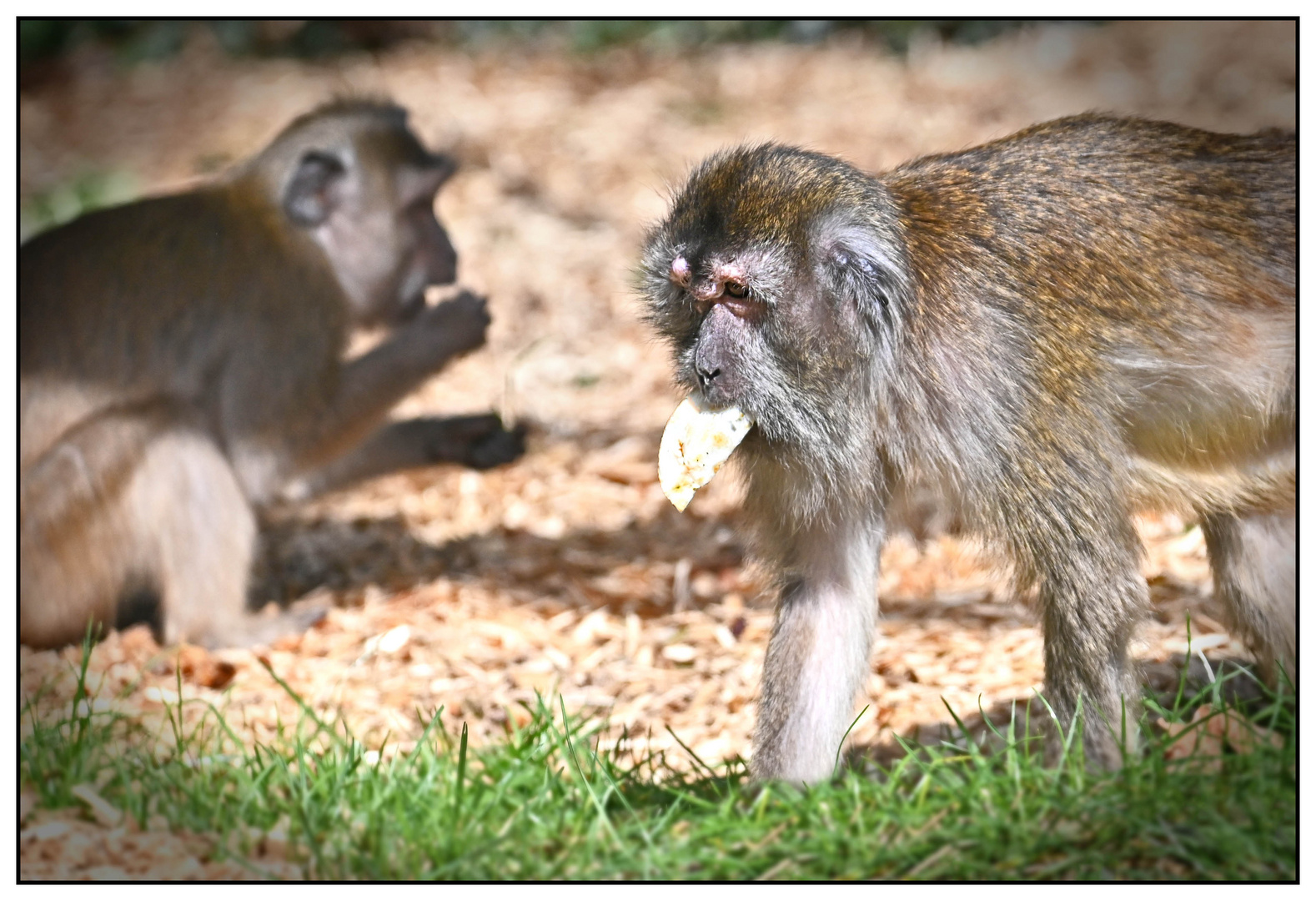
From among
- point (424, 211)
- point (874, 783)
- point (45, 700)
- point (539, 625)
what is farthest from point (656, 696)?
point (424, 211)

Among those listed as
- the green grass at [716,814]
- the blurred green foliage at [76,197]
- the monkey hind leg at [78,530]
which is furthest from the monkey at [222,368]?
the blurred green foliage at [76,197]

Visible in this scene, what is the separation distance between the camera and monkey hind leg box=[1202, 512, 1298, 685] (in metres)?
4.24

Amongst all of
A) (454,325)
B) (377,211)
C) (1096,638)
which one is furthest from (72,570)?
(1096,638)

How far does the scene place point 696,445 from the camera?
3.91 metres

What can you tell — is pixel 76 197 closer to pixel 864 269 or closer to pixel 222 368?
pixel 222 368

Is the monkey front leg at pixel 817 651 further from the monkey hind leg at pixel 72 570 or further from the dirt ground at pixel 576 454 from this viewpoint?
the monkey hind leg at pixel 72 570

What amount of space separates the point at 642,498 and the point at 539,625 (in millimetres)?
1585

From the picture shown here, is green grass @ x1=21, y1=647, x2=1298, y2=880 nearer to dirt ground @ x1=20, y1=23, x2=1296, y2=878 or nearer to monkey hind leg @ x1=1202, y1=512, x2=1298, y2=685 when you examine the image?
dirt ground @ x1=20, y1=23, x2=1296, y2=878

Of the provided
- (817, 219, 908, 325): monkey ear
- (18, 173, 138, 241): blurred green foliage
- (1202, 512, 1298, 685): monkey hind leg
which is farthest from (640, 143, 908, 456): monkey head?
(18, 173, 138, 241): blurred green foliage

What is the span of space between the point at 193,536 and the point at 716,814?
3618 mm

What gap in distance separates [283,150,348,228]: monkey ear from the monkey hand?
2.45 feet

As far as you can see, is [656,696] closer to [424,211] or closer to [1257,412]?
[1257,412]

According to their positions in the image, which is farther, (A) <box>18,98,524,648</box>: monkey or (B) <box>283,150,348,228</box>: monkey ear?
(B) <box>283,150,348,228</box>: monkey ear

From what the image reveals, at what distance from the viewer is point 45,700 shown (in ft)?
16.8
